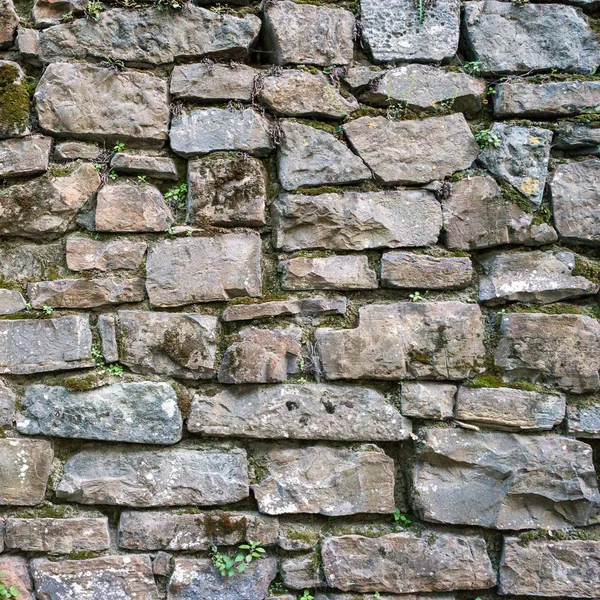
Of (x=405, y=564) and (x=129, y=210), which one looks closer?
(x=405, y=564)

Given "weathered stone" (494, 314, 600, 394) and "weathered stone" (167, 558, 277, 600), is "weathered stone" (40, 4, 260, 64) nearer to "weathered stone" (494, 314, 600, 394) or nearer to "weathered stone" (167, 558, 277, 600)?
"weathered stone" (494, 314, 600, 394)

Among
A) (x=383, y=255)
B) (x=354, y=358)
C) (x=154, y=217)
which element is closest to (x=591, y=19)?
(x=383, y=255)

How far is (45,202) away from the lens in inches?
87.0

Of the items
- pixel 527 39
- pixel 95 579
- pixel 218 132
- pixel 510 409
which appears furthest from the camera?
pixel 527 39

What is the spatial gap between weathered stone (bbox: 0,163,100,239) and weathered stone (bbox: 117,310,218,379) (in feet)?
1.48

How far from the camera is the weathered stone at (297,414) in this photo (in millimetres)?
2139

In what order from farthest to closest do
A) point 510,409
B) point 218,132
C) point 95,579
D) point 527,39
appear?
1. point 527,39
2. point 218,132
3. point 510,409
4. point 95,579

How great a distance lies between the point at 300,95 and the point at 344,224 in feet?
1.84

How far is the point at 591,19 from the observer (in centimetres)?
245

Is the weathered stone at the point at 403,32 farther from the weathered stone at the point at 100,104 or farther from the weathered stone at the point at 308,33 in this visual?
the weathered stone at the point at 100,104

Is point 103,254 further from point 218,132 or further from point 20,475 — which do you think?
point 20,475

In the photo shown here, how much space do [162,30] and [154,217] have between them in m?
0.77

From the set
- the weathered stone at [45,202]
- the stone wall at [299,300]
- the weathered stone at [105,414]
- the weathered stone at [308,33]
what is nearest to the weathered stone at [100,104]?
the stone wall at [299,300]

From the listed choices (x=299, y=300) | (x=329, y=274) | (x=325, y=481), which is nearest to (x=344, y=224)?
(x=329, y=274)
